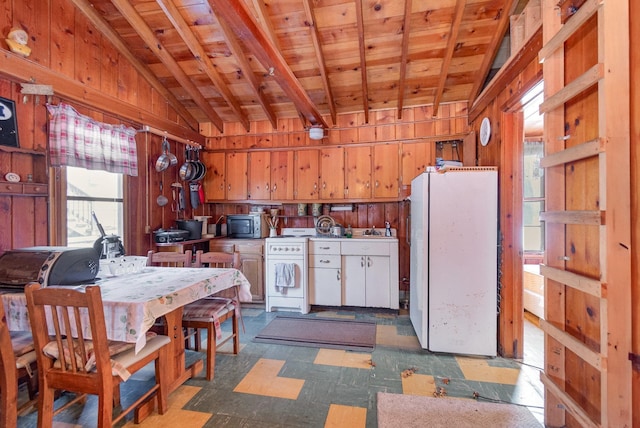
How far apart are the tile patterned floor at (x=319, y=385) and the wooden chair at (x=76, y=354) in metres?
0.44

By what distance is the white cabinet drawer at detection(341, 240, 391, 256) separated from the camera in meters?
3.70

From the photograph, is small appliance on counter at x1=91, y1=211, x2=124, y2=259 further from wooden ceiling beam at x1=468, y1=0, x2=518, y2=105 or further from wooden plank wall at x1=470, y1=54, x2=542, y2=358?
wooden ceiling beam at x1=468, y1=0, x2=518, y2=105

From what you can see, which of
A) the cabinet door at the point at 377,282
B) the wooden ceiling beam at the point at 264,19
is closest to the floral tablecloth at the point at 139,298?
the cabinet door at the point at 377,282

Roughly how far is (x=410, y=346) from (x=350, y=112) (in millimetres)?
3133

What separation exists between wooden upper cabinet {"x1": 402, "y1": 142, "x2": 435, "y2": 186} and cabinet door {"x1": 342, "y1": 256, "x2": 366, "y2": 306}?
1261 millimetres

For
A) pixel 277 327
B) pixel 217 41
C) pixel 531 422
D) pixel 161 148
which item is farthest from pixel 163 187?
pixel 531 422

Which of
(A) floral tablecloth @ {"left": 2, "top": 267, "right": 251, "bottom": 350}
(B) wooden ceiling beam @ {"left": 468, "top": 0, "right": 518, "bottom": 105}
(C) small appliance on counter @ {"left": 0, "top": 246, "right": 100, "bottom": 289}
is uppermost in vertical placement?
(B) wooden ceiling beam @ {"left": 468, "top": 0, "right": 518, "bottom": 105}

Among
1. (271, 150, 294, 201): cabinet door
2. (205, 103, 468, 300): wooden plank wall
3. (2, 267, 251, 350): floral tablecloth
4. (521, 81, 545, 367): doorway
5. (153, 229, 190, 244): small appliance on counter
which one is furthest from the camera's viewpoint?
(271, 150, 294, 201): cabinet door

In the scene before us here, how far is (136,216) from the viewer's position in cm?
346

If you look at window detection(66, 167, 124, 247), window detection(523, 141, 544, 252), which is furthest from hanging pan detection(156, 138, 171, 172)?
window detection(523, 141, 544, 252)

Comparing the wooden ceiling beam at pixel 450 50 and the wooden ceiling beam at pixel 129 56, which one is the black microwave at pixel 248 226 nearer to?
the wooden ceiling beam at pixel 129 56

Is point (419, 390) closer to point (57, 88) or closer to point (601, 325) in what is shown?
point (601, 325)

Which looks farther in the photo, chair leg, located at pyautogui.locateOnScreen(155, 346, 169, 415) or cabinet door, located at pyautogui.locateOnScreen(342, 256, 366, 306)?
cabinet door, located at pyautogui.locateOnScreen(342, 256, 366, 306)

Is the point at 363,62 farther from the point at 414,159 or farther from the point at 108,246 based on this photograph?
the point at 108,246
